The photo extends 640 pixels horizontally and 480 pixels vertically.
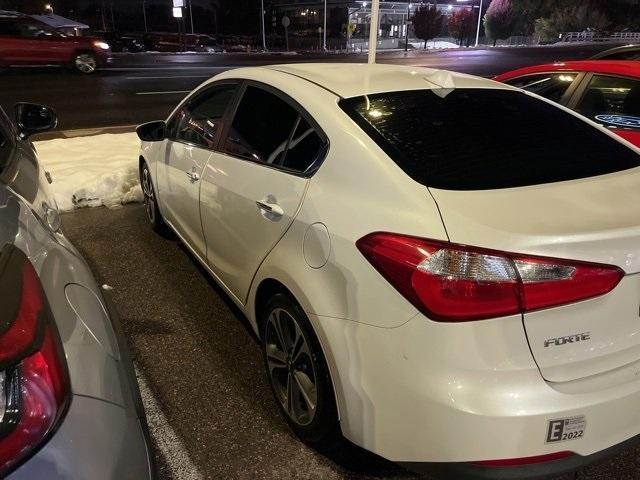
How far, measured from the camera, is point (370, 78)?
279cm

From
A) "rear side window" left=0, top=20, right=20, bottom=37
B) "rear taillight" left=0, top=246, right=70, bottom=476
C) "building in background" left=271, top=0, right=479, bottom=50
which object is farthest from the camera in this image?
"building in background" left=271, top=0, right=479, bottom=50

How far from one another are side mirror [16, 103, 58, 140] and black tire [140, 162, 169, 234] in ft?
3.64

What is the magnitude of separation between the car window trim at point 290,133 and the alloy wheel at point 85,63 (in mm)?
16369

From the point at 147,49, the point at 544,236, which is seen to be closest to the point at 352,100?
the point at 544,236

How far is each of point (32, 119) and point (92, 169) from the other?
3.03 m

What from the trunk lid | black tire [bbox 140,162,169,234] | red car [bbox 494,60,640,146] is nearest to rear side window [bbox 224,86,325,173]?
the trunk lid

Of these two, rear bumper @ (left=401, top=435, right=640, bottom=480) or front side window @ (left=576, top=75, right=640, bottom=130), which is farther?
front side window @ (left=576, top=75, right=640, bottom=130)

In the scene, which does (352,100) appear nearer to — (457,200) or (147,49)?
(457,200)

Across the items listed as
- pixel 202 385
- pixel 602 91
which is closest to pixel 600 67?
pixel 602 91

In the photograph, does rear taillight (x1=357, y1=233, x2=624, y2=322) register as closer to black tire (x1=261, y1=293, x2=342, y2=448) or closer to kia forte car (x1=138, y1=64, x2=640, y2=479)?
kia forte car (x1=138, y1=64, x2=640, y2=479)

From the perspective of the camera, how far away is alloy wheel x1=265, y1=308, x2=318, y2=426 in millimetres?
2311

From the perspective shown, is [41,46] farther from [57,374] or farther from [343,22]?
[343,22]

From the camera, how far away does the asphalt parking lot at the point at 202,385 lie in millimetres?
2338

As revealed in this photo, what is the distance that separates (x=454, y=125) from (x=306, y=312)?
3.39 ft
